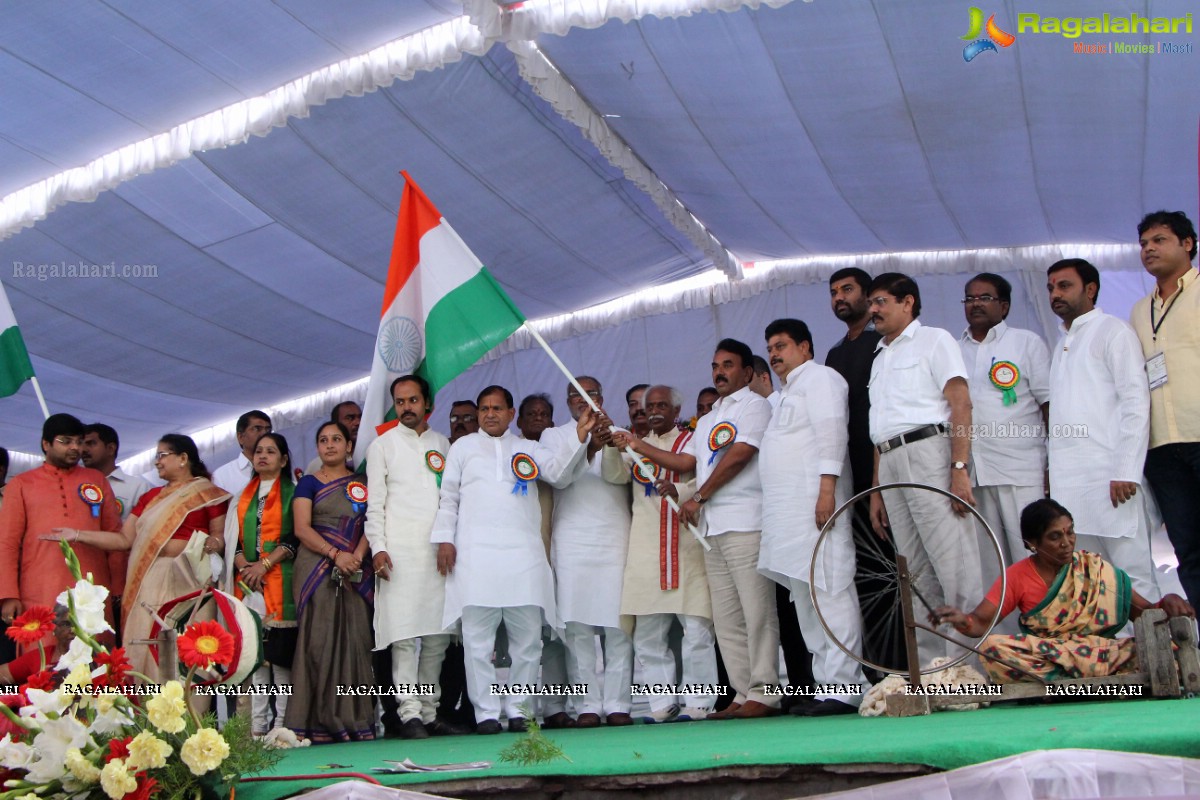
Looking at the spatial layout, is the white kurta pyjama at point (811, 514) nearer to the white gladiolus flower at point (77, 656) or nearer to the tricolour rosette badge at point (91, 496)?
the white gladiolus flower at point (77, 656)

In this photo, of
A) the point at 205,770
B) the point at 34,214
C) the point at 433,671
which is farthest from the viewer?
the point at 34,214

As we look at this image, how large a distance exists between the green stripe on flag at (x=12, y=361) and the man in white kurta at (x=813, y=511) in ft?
11.6

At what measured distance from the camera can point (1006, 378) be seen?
15.1 feet

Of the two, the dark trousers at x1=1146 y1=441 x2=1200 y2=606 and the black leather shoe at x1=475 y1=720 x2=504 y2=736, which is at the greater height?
the dark trousers at x1=1146 y1=441 x2=1200 y2=606

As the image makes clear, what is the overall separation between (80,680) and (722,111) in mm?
4113

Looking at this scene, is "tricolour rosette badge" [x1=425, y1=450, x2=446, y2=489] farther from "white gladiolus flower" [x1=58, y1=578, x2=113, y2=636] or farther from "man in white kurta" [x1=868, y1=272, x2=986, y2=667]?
"white gladiolus flower" [x1=58, y1=578, x2=113, y2=636]

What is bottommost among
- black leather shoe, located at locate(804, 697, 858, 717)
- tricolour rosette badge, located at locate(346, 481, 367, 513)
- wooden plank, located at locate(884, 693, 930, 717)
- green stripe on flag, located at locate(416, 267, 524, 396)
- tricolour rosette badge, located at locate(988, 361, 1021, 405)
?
black leather shoe, located at locate(804, 697, 858, 717)

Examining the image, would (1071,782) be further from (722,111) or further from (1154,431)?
(722,111)

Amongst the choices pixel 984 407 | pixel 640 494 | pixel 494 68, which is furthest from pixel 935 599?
pixel 494 68

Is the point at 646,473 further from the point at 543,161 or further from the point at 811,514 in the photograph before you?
the point at 543,161

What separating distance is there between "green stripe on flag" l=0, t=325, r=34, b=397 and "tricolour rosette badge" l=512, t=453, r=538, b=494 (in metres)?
2.41

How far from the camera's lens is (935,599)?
4.22m

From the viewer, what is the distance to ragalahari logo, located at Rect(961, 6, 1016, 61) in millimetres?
4699

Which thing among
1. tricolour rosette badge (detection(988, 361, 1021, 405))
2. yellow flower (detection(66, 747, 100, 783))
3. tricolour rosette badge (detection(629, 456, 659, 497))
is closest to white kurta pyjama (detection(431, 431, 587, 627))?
tricolour rosette badge (detection(629, 456, 659, 497))
